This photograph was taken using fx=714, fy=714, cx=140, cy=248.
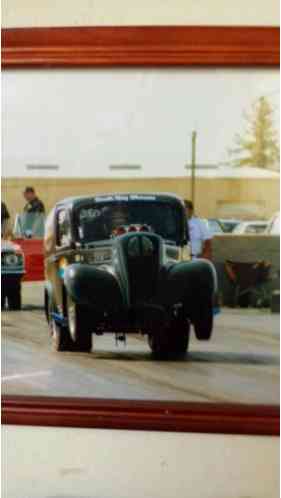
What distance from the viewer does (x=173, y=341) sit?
282 cm

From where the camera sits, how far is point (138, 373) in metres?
2.84

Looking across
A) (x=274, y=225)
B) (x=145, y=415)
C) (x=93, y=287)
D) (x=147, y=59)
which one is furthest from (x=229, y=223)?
(x=145, y=415)

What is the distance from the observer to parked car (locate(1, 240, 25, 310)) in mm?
2922

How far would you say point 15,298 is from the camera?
2943 mm

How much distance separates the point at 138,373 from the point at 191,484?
497mm

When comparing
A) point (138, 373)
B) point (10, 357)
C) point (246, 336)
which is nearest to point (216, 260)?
point (246, 336)

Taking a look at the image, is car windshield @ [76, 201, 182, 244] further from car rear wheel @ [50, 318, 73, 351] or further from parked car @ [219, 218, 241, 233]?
car rear wheel @ [50, 318, 73, 351]

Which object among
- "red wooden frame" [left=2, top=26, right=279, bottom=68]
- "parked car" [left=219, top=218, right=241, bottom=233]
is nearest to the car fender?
"parked car" [left=219, top=218, right=241, bottom=233]

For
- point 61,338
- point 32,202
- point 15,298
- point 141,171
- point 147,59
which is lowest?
point 61,338

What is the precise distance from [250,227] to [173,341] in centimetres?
55

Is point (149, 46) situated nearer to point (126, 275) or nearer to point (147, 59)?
point (147, 59)

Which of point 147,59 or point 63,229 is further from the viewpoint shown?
point 63,229

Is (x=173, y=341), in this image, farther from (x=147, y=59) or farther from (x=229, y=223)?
(x=147, y=59)

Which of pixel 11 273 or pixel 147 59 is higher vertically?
pixel 147 59
